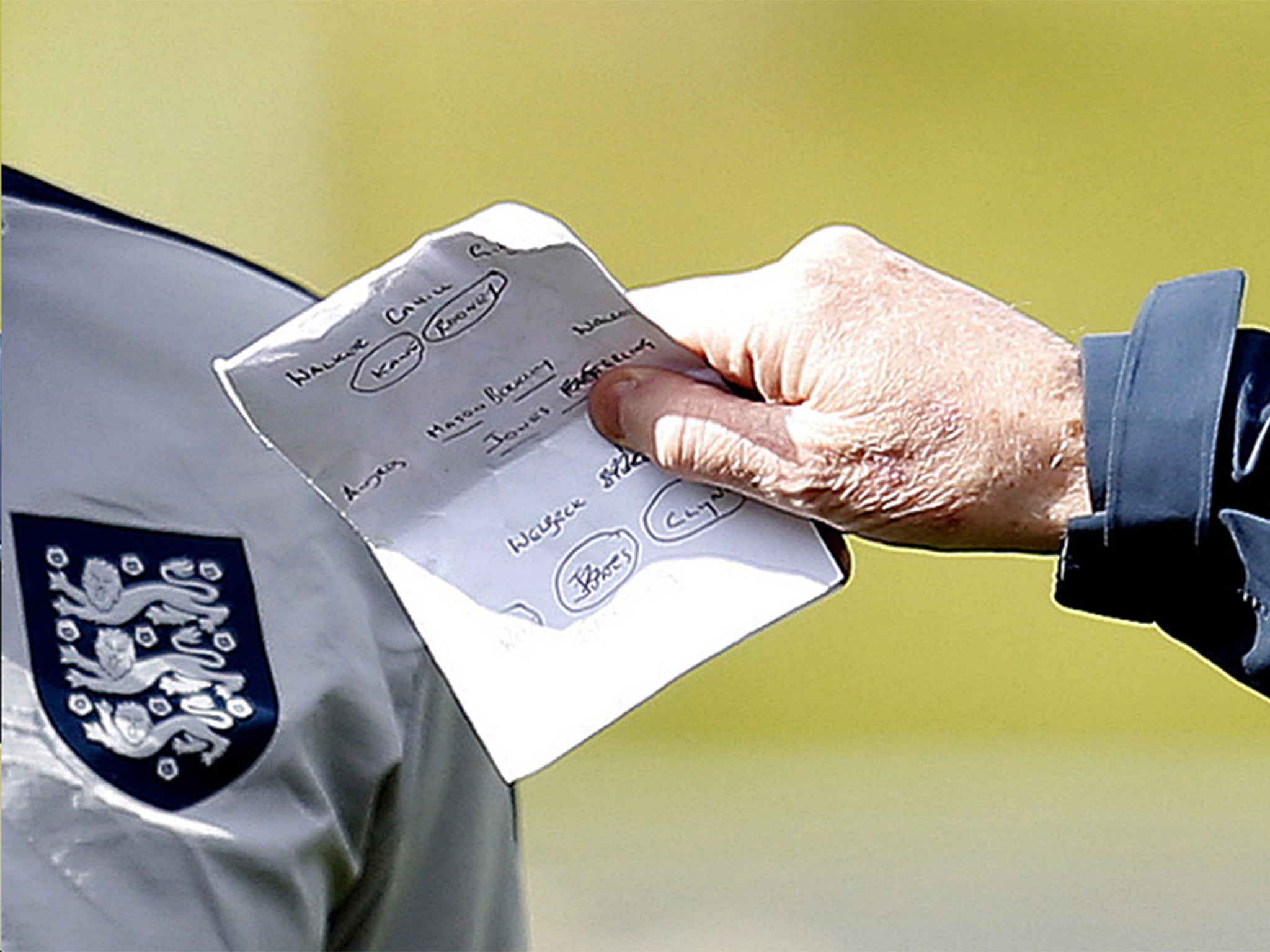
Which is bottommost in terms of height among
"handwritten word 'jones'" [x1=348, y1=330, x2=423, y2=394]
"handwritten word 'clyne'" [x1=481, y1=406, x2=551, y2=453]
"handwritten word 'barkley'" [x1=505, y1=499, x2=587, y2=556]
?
"handwritten word 'barkley'" [x1=505, y1=499, x2=587, y2=556]

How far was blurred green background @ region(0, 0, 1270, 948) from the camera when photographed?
8.41 feet

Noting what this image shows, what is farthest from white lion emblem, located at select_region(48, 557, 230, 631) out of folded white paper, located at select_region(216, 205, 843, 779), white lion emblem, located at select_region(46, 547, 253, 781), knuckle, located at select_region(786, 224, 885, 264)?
knuckle, located at select_region(786, 224, 885, 264)

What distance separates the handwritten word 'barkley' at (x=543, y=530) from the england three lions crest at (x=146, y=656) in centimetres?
16

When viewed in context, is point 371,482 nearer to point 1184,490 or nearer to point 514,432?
point 514,432

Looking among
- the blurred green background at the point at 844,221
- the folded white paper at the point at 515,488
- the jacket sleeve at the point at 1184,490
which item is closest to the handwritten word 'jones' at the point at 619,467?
the folded white paper at the point at 515,488

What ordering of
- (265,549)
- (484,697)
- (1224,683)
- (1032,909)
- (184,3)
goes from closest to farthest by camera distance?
(484,697) → (265,549) → (184,3) → (1032,909) → (1224,683)

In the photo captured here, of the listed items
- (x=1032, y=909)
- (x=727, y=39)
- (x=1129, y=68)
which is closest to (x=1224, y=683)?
(x=1032, y=909)

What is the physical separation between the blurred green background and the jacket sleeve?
1864 mm

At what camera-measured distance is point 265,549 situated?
0.78 m

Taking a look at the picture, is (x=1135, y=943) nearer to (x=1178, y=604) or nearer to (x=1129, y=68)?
(x=1129, y=68)

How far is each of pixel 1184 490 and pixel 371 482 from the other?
0.29 meters

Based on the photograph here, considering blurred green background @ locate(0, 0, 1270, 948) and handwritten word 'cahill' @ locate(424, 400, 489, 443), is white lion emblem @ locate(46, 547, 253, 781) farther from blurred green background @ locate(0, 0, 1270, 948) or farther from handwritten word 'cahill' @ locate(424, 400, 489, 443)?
blurred green background @ locate(0, 0, 1270, 948)

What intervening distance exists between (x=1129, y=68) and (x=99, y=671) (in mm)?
2335

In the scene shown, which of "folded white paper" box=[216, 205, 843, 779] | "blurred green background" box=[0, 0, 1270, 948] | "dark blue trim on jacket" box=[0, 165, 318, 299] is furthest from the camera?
"blurred green background" box=[0, 0, 1270, 948]
